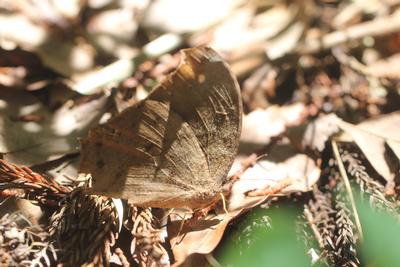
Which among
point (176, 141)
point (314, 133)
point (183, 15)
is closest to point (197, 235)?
point (176, 141)

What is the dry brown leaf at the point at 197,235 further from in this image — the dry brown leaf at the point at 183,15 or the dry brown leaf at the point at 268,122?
the dry brown leaf at the point at 183,15

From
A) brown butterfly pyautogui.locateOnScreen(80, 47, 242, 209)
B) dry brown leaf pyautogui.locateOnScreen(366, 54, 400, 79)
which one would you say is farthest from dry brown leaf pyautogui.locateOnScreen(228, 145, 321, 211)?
dry brown leaf pyautogui.locateOnScreen(366, 54, 400, 79)

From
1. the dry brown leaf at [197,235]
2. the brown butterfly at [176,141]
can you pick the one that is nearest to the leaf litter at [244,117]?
the dry brown leaf at [197,235]

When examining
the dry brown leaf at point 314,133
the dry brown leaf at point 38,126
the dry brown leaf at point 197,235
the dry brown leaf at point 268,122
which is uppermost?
the dry brown leaf at point 38,126

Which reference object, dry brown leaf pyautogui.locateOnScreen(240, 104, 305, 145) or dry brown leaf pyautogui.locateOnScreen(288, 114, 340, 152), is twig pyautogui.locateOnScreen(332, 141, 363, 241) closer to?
dry brown leaf pyautogui.locateOnScreen(288, 114, 340, 152)

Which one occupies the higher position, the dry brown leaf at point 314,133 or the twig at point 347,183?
the dry brown leaf at point 314,133

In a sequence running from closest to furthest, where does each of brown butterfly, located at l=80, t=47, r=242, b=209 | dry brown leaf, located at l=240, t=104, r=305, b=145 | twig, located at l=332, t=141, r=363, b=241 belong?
brown butterfly, located at l=80, t=47, r=242, b=209
twig, located at l=332, t=141, r=363, b=241
dry brown leaf, located at l=240, t=104, r=305, b=145
